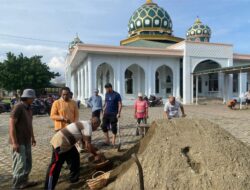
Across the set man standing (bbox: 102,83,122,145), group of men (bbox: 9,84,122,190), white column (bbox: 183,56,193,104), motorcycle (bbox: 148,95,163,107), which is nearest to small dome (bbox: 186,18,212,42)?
white column (bbox: 183,56,193,104)

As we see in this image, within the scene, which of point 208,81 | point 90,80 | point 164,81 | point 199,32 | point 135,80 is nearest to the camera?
point 90,80

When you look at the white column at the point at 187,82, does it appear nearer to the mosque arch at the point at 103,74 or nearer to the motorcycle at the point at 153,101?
the motorcycle at the point at 153,101

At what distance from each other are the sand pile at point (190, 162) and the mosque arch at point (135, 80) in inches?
873

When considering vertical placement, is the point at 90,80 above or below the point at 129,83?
above

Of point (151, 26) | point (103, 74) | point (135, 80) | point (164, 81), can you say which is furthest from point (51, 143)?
point (151, 26)

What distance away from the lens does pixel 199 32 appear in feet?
129

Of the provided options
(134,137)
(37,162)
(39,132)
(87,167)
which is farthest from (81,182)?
(39,132)

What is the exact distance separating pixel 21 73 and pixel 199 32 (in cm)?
2474

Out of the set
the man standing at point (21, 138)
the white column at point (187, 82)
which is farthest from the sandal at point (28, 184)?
Result: the white column at point (187, 82)

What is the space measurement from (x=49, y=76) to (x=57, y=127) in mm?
31849

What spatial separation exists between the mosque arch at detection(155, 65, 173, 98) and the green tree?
14799mm

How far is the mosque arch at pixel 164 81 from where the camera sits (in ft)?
91.7

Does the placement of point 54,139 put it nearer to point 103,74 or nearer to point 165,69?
point 165,69

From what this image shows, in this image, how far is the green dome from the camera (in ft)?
110
